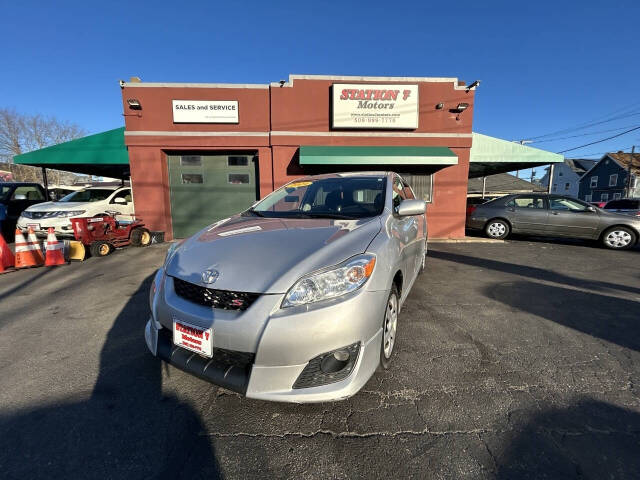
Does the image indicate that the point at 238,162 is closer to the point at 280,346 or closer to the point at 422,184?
the point at 422,184

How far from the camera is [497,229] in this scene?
29.2 feet

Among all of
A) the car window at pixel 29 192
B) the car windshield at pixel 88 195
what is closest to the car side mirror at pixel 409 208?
the car windshield at pixel 88 195

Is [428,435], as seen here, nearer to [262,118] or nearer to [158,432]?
[158,432]

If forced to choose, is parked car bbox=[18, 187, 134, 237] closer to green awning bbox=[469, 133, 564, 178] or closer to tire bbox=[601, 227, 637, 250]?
green awning bbox=[469, 133, 564, 178]

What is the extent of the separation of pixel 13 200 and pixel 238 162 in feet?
24.1

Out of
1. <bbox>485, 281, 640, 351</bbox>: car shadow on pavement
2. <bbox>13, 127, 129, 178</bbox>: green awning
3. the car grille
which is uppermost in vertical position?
<bbox>13, 127, 129, 178</bbox>: green awning

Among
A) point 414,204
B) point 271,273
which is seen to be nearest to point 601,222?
point 414,204

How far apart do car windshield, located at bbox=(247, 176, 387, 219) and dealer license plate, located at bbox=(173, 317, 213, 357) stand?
54.5 inches

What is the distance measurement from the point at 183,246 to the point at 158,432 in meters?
1.25

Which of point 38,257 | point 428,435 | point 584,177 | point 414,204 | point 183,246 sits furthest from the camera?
point 584,177

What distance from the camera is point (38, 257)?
18.4ft

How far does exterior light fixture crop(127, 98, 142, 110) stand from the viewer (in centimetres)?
802

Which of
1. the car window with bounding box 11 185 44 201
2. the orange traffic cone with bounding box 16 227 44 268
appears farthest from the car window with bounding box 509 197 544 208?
the car window with bounding box 11 185 44 201

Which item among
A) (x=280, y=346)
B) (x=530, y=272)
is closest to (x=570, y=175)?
(x=530, y=272)
